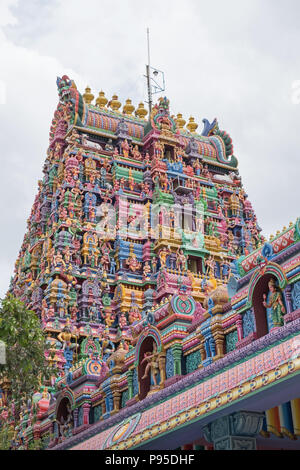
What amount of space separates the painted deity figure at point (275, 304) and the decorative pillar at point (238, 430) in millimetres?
1922

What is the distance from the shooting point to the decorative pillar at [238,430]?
A: 1342 centimetres

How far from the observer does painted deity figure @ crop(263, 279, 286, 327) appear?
14148 millimetres

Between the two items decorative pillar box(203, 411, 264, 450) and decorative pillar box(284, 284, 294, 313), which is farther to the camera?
decorative pillar box(284, 284, 294, 313)

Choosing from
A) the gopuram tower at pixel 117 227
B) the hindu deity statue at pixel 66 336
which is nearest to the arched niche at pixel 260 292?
the gopuram tower at pixel 117 227

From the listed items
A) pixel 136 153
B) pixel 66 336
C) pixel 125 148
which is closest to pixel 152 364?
pixel 66 336

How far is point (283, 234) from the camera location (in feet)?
48.1

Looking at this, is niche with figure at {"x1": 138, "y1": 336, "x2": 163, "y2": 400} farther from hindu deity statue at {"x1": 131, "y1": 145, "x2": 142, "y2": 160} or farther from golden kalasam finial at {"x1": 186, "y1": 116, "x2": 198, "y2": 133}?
golden kalasam finial at {"x1": 186, "y1": 116, "x2": 198, "y2": 133}

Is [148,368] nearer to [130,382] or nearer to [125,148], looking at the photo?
[130,382]

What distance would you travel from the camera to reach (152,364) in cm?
1795

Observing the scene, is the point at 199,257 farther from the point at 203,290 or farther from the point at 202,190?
the point at 202,190

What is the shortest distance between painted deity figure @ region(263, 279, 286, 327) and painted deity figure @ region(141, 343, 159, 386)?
435cm

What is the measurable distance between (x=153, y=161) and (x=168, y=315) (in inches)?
874

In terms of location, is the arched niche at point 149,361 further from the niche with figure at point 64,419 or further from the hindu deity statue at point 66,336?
the hindu deity statue at point 66,336

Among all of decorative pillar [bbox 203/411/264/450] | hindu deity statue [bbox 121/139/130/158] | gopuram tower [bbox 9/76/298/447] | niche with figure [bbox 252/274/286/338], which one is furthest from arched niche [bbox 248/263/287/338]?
hindu deity statue [bbox 121/139/130/158]
